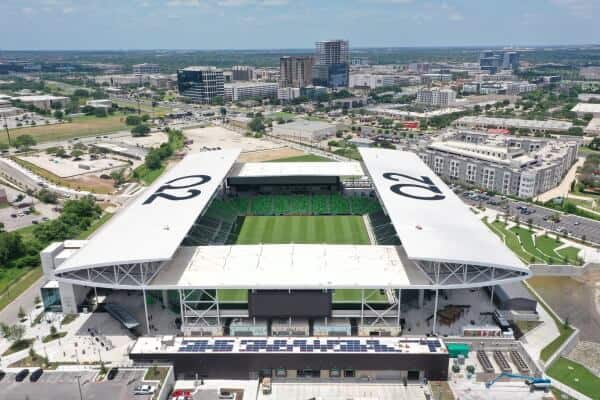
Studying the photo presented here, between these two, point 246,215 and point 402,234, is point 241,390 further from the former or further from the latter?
point 246,215

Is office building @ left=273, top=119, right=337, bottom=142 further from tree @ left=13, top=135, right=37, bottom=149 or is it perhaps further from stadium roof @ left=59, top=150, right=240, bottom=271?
stadium roof @ left=59, top=150, right=240, bottom=271

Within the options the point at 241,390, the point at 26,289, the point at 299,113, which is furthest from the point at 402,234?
the point at 299,113

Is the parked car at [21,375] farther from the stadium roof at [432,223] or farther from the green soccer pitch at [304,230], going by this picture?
the stadium roof at [432,223]

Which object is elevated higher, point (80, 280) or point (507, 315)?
point (80, 280)

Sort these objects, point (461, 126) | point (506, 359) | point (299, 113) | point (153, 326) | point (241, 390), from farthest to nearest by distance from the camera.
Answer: point (299, 113), point (461, 126), point (153, 326), point (506, 359), point (241, 390)

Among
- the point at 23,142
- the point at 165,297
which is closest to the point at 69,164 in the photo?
the point at 23,142

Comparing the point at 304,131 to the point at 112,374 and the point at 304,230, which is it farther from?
the point at 112,374
